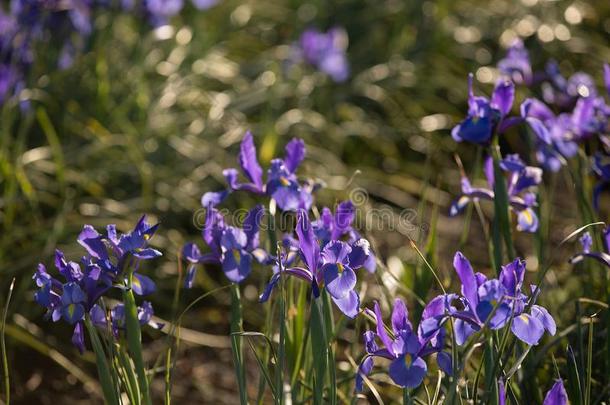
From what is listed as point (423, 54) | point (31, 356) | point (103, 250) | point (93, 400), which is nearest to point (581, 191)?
point (103, 250)

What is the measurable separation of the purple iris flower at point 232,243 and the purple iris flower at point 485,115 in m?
0.52

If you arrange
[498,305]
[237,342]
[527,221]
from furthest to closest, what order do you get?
[527,221]
[237,342]
[498,305]

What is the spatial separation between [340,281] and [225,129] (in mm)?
2384

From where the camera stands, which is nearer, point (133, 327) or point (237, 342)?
point (133, 327)

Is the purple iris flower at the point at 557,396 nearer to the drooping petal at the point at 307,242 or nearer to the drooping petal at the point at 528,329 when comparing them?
the drooping petal at the point at 528,329

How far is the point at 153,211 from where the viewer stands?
11.3 feet

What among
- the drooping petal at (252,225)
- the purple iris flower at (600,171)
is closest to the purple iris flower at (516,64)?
the purple iris flower at (600,171)

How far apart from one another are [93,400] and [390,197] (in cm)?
183

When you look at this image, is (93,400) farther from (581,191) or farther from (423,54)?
(423,54)

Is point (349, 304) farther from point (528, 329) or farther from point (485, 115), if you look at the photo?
point (485, 115)

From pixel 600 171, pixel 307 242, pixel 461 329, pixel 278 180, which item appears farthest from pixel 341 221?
pixel 600 171

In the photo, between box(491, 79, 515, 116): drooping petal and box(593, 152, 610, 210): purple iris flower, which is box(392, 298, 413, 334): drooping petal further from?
box(593, 152, 610, 210): purple iris flower

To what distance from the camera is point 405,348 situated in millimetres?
1482

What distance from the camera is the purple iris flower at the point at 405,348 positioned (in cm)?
146
